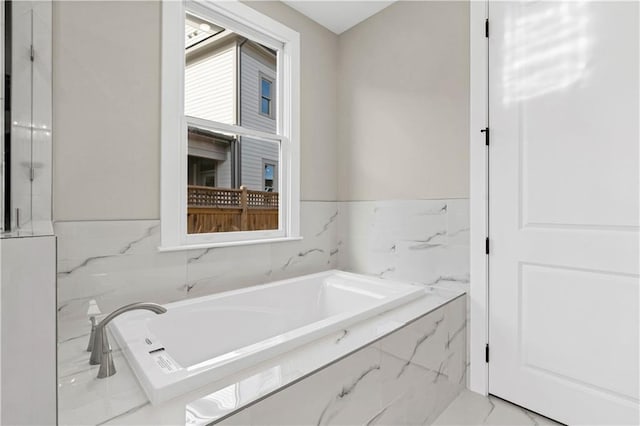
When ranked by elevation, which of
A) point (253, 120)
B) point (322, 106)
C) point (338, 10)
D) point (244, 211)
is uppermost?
point (338, 10)

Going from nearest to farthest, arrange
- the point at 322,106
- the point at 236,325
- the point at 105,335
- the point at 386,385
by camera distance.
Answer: the point at 105,335 < the point at 386,385 < the point at 236,325 < the point at 322,106

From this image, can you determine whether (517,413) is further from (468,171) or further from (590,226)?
(468,171)

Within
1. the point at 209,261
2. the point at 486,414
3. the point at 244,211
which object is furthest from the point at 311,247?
the point at 486,414

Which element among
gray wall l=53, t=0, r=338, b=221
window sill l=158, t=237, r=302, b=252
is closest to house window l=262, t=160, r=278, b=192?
window sill l=158, t=237, r=302, b=252

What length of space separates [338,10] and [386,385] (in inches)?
101

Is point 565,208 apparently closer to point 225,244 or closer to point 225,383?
point 225,383

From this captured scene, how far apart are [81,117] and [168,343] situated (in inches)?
46.6

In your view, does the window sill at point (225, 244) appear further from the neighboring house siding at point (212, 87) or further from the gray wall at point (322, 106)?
the neighboring house siding at point (212, 87)

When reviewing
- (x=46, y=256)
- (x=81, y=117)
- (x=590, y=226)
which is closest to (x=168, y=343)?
(x=81, y=117)

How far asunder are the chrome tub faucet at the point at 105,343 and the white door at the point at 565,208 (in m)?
1.79

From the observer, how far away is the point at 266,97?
2.47 metres

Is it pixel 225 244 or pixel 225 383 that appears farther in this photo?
pixel 225 244

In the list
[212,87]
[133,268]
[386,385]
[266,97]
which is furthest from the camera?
[266,97]

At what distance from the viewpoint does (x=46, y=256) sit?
0.47 meters
